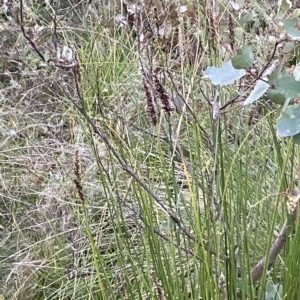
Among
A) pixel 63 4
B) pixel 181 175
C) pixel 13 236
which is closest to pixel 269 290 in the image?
pixel 181 175

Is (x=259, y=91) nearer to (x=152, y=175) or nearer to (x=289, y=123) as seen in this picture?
(x=289, y=123)

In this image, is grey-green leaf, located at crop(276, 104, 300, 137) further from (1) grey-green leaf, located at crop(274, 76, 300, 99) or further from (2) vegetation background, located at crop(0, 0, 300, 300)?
(2) vegetation background, located at crop(0, 0, 300, 300)

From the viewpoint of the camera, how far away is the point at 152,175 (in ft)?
4.07

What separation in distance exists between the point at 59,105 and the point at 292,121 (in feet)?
5.14

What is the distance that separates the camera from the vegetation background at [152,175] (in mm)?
876

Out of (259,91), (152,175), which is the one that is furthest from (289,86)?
(152,175)

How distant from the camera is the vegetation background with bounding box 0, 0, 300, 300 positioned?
876 millimetres

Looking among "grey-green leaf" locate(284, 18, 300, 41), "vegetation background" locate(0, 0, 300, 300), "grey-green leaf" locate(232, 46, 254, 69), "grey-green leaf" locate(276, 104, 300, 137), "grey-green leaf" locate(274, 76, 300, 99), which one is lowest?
"vegetation background" locate(0, 0, 300, 300)

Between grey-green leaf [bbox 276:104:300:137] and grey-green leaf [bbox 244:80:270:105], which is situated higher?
grey-green leaf [bbox 244:80:270:105]

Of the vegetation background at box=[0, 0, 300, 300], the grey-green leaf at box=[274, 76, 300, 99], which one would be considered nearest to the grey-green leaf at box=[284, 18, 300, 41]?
the grey-green leaf at box=[274, 76, 300, 99]

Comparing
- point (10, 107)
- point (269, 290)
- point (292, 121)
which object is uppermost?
point (292, 121)

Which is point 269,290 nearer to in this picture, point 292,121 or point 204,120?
point 292,121

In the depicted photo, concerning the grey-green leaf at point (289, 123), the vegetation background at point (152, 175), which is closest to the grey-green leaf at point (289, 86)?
the grey-green leaf at point (289, 123)

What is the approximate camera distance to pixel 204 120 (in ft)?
5.47
